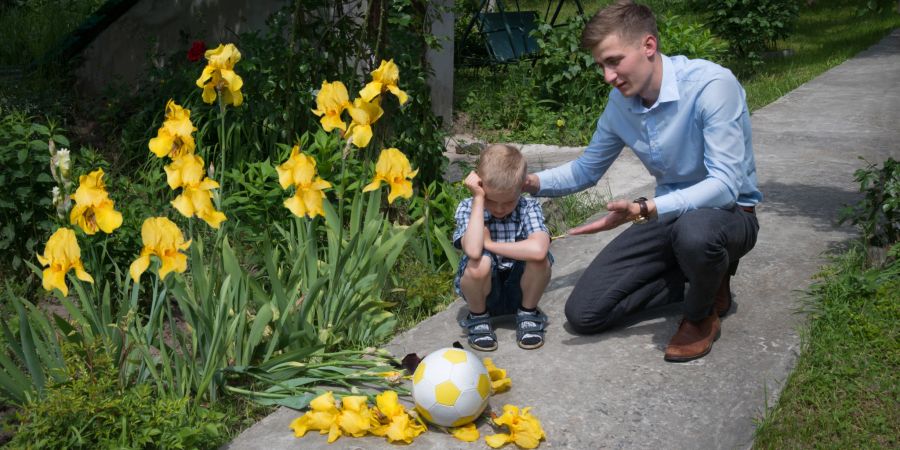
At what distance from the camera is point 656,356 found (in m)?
3.46

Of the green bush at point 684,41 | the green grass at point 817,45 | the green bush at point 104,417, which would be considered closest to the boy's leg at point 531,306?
the green bush at point 104,417

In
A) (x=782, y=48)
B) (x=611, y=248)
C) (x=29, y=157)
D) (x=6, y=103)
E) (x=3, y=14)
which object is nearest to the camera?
(x=611, y=248)

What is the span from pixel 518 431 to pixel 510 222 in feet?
3.34

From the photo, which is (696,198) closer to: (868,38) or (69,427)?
(69,427)

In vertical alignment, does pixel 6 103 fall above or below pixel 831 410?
above

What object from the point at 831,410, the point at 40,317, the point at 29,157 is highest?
the point at 29,157

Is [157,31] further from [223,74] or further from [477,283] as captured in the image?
[477,283]

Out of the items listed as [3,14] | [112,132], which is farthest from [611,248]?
[3,14]

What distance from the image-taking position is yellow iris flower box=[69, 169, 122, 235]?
Answer: 2.71 metres

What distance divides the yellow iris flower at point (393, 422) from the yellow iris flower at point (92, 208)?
944mm

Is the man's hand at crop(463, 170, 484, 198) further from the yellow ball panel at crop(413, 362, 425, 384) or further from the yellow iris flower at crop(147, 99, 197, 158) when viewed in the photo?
the yellow iris flower at crop(147, 99, 197, 158)

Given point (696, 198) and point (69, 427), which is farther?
point (696, 198)

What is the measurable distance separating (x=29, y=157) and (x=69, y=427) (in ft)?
6.08

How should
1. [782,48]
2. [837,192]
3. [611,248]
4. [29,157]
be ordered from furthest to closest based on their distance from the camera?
[782,48] → [837,192] → [29,157] → [611,248]
